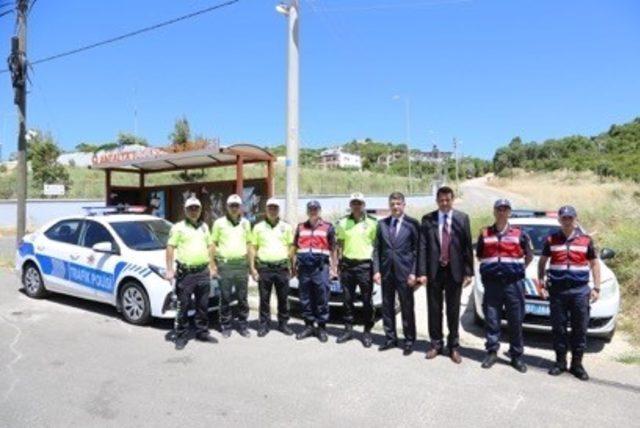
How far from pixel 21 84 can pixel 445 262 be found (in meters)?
13.4

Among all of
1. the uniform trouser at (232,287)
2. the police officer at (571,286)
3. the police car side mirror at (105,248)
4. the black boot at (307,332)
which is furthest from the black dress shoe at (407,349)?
the police car side mirror at (105,248)

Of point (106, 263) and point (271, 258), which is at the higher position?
point (271, 258)

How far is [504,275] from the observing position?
6188 mm

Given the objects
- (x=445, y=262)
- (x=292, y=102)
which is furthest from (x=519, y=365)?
(x=292, y=102)

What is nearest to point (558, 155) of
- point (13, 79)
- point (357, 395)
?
point (13, 79)

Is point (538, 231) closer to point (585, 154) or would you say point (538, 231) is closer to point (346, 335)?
point (346, 335)

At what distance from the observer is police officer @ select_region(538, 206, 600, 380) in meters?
5.98

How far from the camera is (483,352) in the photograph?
6879 millimetres

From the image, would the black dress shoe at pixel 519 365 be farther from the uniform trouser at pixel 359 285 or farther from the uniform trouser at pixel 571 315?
the uniform trouser at pixel 359 285

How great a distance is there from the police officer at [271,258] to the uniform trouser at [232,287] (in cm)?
16

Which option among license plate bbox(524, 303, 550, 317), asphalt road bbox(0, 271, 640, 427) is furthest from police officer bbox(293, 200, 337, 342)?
license plate bbox(524, 303, 550, 317)

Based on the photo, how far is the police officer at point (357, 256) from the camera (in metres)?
7.09

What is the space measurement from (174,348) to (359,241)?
2553 millimetres

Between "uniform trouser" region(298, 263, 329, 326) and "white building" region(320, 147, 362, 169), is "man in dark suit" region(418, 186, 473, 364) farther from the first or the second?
"white building" region(320, 147, 362, 169)
